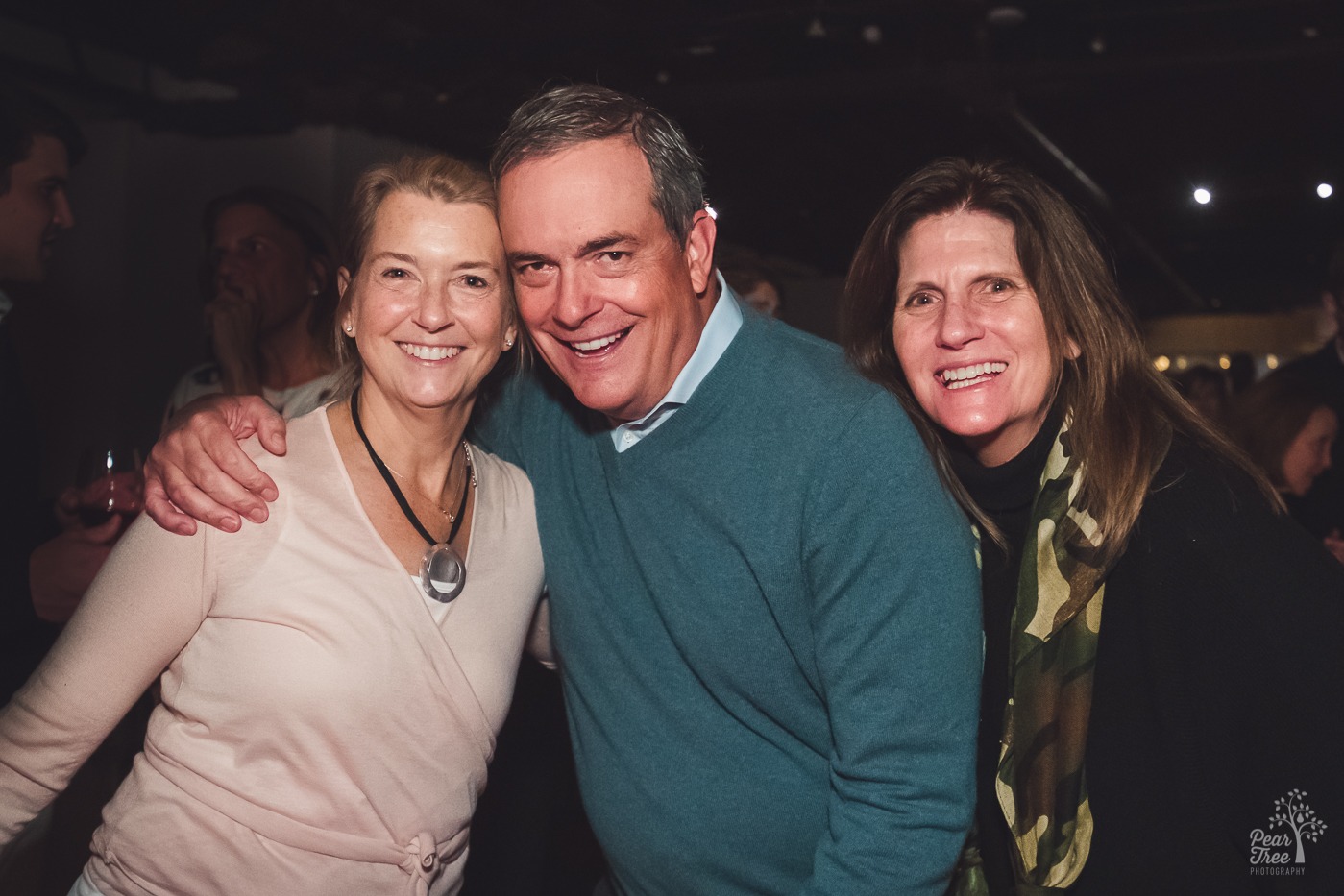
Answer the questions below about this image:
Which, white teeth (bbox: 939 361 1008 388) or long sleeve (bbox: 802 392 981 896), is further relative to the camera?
white teeth (bbox: 939 361 1008 388)

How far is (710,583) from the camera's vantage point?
1.67 m

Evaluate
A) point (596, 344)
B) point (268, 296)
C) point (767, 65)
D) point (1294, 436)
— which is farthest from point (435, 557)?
point (767, 65)

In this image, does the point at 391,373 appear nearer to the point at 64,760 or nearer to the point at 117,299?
the point at 64,760

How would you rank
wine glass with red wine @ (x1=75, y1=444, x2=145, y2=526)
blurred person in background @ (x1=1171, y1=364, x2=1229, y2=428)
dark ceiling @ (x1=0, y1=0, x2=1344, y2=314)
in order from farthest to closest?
blurred person in background @ (x1=1171, y1=364, x2=1229, y2=428) < dark ceiling @ (x1=0, y1=0, x2=1344, y2=314) < wine glass with red wine @ (x1=75, y1=444, x2=145, y2=526)

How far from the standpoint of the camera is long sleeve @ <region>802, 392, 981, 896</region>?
1.49 meters

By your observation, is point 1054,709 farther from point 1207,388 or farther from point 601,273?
point 1207,388

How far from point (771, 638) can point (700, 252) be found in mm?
630

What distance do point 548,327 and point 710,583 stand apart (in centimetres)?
48

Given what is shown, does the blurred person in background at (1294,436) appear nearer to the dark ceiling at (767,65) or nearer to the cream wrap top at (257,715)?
the dark ceiling at (767,65)

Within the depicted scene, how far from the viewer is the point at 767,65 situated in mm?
6656

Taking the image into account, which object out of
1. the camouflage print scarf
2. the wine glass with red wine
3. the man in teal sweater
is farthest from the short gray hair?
the wine glass with red wine

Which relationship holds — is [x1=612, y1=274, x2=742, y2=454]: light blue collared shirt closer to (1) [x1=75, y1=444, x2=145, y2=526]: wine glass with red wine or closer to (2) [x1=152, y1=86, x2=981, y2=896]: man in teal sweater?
(2) [x1=152, y1=86, x2=981, y2=896]: man in teal sweater

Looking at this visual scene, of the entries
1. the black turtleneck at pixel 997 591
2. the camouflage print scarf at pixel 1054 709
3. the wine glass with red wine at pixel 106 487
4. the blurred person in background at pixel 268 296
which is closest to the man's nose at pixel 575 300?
the black turtleneck at pixel 997 591

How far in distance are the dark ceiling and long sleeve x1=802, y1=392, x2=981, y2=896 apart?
3.28 m
